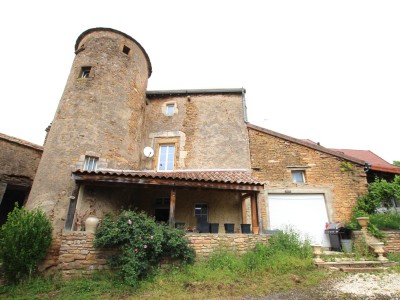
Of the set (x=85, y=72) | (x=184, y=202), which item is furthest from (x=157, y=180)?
(x=85, y=72)

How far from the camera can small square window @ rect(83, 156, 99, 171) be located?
8788 millimetres

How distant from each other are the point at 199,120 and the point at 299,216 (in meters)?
6.63

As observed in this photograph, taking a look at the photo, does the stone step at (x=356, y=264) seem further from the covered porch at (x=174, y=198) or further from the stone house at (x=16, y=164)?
the stone house at (x=16, y=164)

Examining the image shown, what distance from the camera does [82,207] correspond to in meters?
7.75

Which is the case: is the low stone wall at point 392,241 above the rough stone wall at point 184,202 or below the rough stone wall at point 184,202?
below

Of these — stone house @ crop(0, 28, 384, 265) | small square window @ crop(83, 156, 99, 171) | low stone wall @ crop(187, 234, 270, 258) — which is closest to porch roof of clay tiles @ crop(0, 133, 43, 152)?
stone house @ crop(0, 28, 384, 265)

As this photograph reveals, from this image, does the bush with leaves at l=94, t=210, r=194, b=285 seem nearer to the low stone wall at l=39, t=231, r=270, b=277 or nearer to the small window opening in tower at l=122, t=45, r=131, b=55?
the low stone wall at l=39, t=231, r=270, b=277

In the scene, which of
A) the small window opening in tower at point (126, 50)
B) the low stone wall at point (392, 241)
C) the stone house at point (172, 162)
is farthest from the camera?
the small window opening in tower at point (126, 50)

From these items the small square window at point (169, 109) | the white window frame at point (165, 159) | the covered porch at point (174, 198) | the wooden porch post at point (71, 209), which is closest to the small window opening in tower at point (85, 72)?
the small square window at point (169, 109)

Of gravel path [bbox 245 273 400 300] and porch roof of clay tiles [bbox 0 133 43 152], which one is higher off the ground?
porch roof of clay tiles [bbox 0 133 43 152]

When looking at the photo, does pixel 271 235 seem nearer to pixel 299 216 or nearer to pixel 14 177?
pixel 299 216

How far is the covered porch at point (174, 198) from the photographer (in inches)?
293

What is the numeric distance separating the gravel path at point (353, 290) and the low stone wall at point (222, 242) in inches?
91.4

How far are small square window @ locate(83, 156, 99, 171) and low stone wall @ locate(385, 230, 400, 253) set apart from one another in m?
10.8
